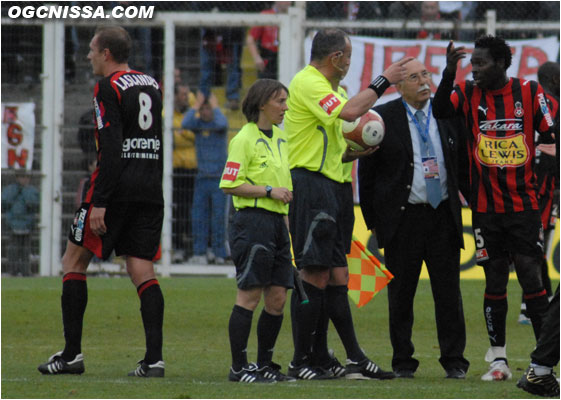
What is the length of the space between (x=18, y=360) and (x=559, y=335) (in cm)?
403

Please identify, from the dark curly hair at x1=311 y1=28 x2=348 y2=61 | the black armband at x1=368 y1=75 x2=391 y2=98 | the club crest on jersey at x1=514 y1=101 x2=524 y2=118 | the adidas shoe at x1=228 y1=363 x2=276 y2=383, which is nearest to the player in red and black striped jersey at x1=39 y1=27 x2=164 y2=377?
the adidas shoe at x1=228 y1=363 x2=276 y2=383

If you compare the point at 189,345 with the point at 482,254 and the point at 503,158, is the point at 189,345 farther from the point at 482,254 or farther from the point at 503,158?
the point at 503,158

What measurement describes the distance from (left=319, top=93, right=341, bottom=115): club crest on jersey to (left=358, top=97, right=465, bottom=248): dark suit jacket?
0.62 meters

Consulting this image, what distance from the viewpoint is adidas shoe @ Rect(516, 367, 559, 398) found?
6801 millimetres

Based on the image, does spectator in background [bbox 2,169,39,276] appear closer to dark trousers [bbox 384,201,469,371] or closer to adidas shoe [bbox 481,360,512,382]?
dark trousers [bbox 384,201,469,371]

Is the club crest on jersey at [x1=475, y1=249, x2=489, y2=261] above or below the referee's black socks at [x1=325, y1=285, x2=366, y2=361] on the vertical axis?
above

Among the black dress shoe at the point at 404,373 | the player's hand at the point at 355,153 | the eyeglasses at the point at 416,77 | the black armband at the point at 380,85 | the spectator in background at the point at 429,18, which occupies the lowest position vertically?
the black dress shoe at the point at 404,373

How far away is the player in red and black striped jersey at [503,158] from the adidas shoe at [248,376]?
1.46 meters

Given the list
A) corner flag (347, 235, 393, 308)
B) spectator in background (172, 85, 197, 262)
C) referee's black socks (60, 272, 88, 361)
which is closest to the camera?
referee's black socks (60, 272, 88, 361)

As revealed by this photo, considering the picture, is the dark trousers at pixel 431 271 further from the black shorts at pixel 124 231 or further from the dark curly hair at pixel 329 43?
the black shorts at pixel 124 231

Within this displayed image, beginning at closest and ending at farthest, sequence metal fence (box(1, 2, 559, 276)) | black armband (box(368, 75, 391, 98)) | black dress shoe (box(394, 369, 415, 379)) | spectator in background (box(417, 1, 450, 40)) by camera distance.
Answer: black armband (box(368, 75, 391, 98)) → black dress shoe (box(394, 369, 415, 379)) → metal fence (box(1, 2, 559, 276)) → spectator in background (box(417, 1, 450, 40))

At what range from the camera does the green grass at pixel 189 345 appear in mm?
7203

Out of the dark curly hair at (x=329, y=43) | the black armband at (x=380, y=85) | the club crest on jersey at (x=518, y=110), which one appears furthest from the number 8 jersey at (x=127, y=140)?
the club crest on jersey at (x=518, y=110)

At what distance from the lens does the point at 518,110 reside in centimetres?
784
